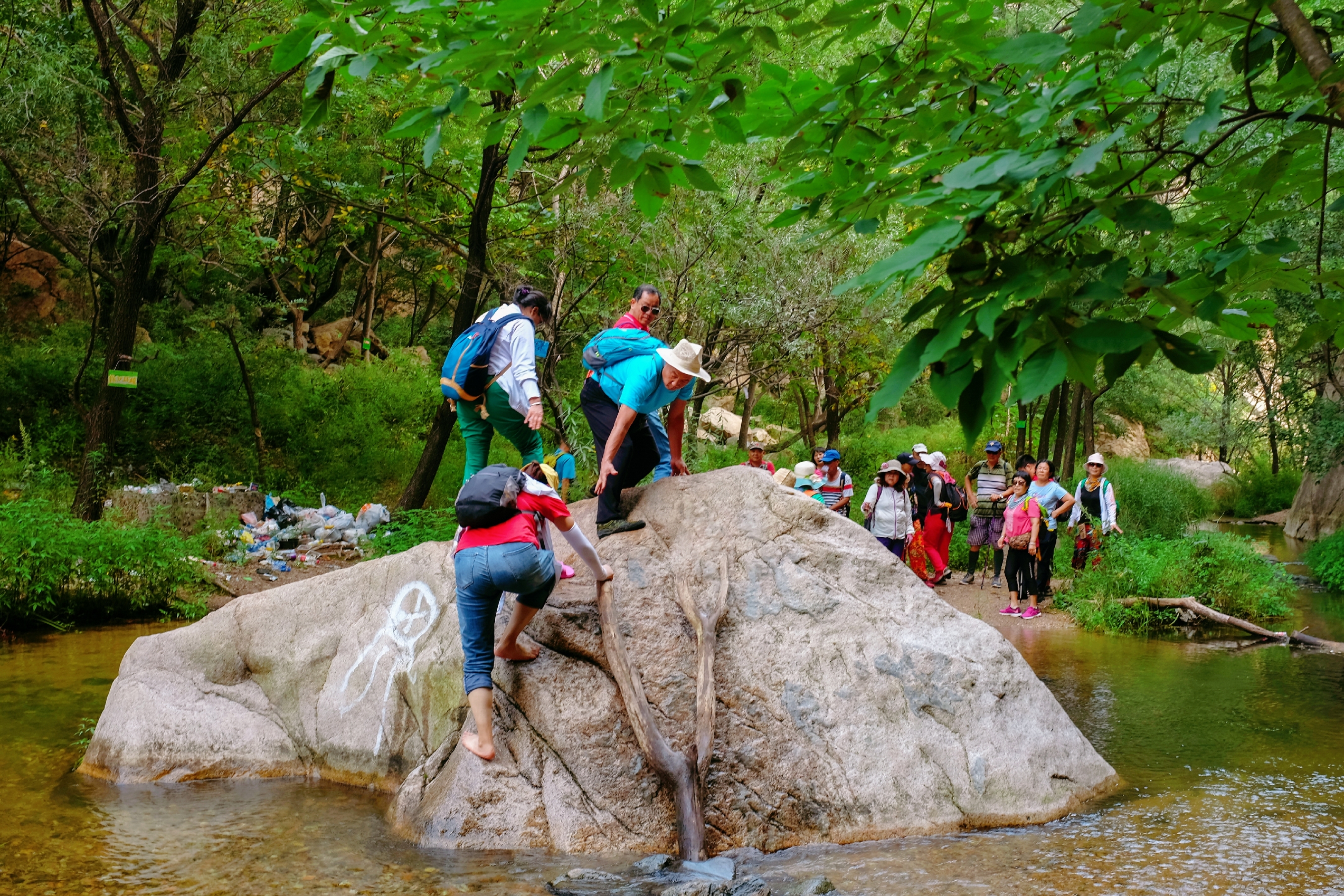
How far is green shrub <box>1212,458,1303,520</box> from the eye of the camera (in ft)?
94.3

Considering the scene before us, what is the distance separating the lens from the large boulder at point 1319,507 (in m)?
22.5

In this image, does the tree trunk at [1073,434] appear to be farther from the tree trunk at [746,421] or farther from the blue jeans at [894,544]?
the blue jeans at [894,544]

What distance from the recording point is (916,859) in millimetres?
5016

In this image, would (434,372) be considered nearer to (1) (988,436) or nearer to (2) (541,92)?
(1) (988,436)

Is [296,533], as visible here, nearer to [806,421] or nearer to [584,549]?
[584,549]

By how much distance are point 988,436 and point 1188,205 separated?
23964 mm

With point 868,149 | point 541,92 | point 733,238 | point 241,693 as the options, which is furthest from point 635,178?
point 733,238

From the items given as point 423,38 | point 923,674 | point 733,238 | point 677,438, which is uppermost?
point 733,238

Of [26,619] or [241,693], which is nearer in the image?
[241,693]

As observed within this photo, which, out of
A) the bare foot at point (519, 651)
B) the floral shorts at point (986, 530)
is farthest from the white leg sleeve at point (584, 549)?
the floral shorts at point (986, 530)

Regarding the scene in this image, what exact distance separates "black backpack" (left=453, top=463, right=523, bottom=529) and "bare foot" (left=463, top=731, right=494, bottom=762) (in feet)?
3.76

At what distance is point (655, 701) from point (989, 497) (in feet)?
27.5

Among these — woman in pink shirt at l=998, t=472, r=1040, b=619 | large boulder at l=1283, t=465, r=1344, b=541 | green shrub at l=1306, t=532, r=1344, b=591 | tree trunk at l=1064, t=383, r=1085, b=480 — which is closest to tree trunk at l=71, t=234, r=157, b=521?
woman in pink shirt at l=998, t=472, r=1040, b=619

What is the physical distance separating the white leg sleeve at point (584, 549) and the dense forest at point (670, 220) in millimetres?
2265
